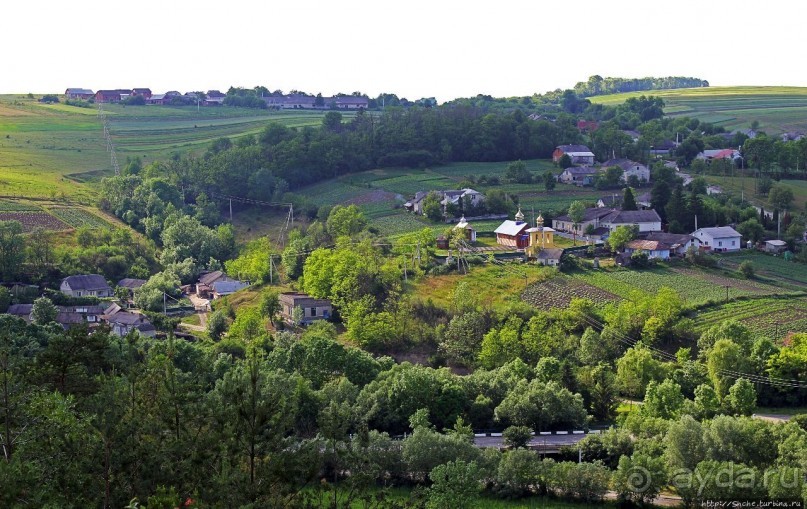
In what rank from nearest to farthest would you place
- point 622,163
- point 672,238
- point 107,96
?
point 672,238
point 622,163
point 107,96

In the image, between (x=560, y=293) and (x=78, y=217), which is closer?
(x=560, y=293)

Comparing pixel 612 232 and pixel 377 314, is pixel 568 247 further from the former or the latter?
pixel 377 314

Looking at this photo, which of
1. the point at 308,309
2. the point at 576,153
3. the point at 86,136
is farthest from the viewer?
the point at 86,136

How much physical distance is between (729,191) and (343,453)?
45954 millimetres

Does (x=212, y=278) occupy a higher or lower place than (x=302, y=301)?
lower

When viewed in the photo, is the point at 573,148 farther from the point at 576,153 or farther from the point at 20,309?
the point at 20,309

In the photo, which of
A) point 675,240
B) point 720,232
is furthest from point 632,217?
point 720,232

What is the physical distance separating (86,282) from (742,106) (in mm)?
76455

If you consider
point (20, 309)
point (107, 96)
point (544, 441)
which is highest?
point (107, 96)

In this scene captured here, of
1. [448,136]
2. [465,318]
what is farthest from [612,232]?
[448,136]

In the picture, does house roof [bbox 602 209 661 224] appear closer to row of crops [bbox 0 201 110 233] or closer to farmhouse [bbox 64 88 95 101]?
row of crops [bbox 0 201 110 233]

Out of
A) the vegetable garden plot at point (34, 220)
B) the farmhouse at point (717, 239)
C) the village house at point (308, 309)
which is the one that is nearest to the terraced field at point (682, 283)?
the farmhouse at point (717, 239)

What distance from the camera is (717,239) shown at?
168ft

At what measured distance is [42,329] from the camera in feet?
127
